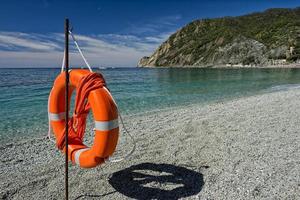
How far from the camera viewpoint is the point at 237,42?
323 ft

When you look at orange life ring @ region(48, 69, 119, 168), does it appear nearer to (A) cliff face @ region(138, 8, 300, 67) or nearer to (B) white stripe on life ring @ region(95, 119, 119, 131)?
(B) white stripe on life ring @ region(95, 119, 119, 131)

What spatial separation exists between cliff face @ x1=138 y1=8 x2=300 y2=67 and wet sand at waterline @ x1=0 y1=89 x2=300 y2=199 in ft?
265

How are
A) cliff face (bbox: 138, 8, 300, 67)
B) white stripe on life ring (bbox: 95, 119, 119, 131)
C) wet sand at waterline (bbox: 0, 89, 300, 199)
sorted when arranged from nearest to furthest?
white stripe on life ring (bbox: 95, 119, 119, 131) < wet sand at waterline (bbox: 0, 89, 300, 199) < cliff face (bbox: 138, 8, 300, 67)

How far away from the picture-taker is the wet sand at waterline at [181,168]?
13.8 ft

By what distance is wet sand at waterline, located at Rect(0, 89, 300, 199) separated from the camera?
13.8ft

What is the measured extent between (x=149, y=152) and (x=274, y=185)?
252cm

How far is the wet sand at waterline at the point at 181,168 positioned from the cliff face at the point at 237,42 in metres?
80.7

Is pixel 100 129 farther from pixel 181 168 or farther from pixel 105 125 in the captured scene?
pixel 181 168

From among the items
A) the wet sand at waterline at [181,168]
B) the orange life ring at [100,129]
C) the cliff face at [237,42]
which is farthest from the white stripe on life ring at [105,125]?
the cliff face at [237,42]

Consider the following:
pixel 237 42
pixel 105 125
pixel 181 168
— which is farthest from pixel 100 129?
pixel 237 42

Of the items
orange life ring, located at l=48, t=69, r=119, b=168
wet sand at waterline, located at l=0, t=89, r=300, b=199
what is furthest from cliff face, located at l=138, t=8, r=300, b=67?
orange life ring, located at l=48, t=69, r=119, b=168

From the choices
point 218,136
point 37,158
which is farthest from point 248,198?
point 37,158

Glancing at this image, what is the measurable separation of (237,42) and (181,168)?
99846 mm

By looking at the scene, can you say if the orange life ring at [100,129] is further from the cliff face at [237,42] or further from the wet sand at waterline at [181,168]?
the cliff face at [237,42]
